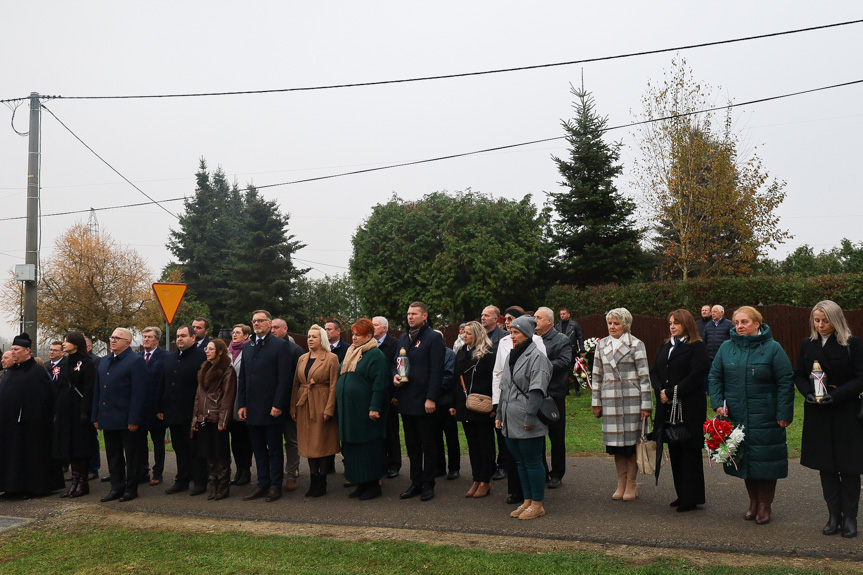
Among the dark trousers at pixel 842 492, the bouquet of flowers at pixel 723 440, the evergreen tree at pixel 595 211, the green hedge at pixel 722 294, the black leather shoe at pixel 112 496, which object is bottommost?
the black leather shoe at pixel 112 496

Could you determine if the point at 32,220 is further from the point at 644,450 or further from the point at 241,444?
the point at 644,450

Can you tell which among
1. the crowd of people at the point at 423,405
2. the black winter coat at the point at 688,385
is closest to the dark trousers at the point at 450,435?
the crowd of people at the point at 423,405

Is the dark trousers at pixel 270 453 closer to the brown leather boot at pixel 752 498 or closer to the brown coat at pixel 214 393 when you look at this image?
the brown coat at pixel 214 393

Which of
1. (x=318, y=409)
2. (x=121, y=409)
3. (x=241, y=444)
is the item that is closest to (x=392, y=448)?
(x=318, y=409)

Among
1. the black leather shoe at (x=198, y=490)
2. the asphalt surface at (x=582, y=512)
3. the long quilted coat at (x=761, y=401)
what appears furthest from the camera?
the black leather shoe at (x=198, y=490)

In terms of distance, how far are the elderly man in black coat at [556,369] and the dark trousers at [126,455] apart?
16.8ft

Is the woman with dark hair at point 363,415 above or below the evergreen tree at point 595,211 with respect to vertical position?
below

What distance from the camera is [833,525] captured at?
6.23 metres

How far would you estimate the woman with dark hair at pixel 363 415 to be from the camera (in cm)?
846

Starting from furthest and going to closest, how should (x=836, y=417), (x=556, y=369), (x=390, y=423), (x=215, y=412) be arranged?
(x=390, y=423)
(x=215, y=412)
(x=556, y=369)
(x=836, y=417)

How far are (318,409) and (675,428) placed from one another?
407 cm

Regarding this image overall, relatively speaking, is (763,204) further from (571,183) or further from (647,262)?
(571,183)

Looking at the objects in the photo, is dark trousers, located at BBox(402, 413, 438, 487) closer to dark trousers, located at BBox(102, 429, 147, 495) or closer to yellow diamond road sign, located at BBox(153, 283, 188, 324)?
dark trousers, located at BBox(102, 429, 147, 495)

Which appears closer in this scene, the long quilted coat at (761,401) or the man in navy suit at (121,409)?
the long quilted coat at (761,401)
